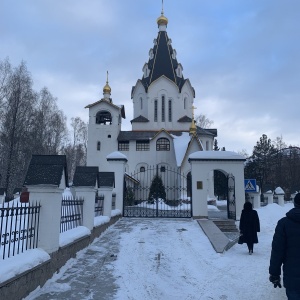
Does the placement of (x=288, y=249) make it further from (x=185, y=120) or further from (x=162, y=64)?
(x=162, y=64)

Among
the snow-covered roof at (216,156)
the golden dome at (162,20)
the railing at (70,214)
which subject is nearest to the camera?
the railing at (70,214)

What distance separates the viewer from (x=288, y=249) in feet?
11.3

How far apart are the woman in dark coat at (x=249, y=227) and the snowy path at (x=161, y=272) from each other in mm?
341

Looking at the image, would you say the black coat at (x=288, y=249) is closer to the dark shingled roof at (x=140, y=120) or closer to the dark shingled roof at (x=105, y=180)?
the dark shingled roof at (x=105, y=180)

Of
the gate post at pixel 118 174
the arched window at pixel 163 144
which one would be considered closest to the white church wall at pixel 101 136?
the arched window at pixel 163 144

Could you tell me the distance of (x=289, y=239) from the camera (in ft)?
11.3

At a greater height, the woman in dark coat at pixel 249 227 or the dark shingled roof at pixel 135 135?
the dark shingled roof at pixel 135 135

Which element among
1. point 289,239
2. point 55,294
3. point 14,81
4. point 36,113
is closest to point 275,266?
point 289,239

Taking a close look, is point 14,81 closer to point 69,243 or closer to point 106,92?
point 106,92

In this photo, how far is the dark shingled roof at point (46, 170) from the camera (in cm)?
553

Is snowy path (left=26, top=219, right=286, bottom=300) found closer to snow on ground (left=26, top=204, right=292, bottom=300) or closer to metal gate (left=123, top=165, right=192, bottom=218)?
snow on ground (left=26, top=204, right=292, bottom=300)

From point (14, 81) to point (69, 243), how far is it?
23.6 meters

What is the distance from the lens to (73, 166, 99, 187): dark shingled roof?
863 centimetres

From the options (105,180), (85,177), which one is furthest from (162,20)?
(85,177)
